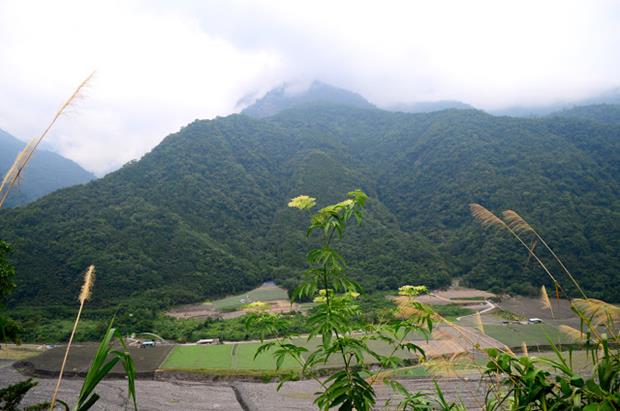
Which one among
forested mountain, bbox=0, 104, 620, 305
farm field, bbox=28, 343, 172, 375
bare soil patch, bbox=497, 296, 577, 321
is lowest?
bare soil patch, bbox=497, 296, 577, 321

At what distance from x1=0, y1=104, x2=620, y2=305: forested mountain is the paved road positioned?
20107mm

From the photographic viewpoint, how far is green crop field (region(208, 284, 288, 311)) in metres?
45.9

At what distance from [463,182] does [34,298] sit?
73.4 meters

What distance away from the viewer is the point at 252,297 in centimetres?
Result: 4922

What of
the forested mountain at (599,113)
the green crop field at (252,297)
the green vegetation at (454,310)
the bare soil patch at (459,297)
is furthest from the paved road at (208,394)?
the forested mountain at (599,113)

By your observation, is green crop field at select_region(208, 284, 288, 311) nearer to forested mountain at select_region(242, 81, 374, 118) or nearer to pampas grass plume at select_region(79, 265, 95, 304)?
pampas grass plume at select_region(79, 265, 95, 304)

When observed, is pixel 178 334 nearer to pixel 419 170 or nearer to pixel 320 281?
pixel 320 281

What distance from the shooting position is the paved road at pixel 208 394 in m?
20.9

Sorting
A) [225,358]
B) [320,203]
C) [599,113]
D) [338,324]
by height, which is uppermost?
[599,113]

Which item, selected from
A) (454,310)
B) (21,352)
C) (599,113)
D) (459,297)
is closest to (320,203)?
(459,297)

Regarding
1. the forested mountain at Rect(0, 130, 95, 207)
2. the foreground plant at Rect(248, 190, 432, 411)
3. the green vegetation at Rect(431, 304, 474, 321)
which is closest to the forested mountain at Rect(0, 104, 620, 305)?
the green vegetation at Rect(431, 304, 474, 321)

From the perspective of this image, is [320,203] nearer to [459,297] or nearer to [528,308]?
[459,297]

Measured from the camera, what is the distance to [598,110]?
107312mm

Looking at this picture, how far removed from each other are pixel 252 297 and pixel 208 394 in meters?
25.7
